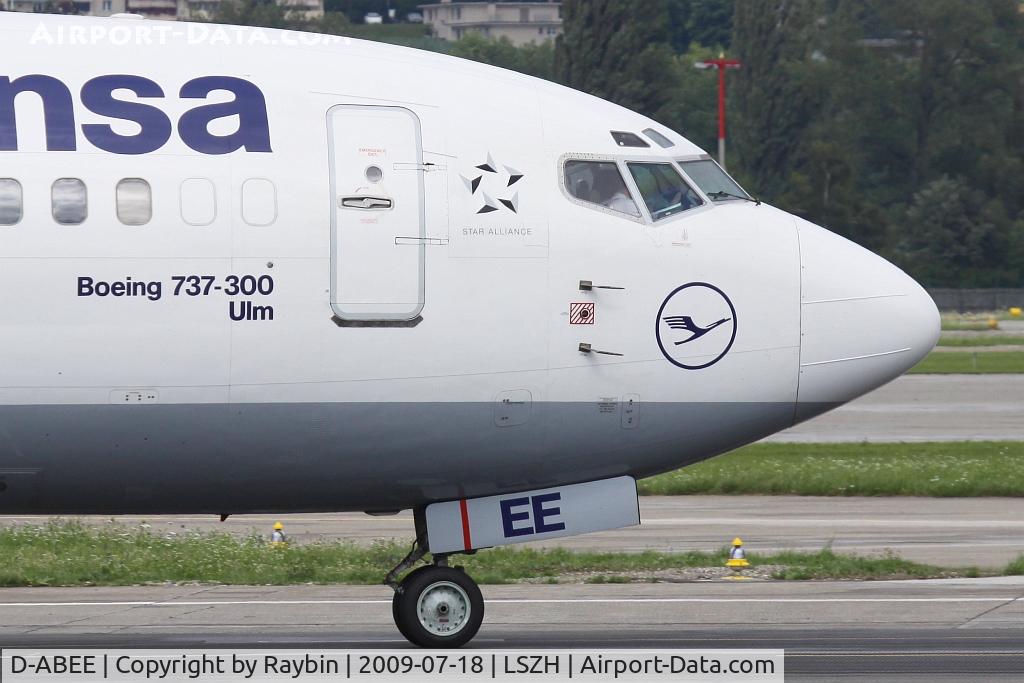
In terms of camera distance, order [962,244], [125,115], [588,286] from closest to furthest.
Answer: [125,115] → [588,286] → [962,244]

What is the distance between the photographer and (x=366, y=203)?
1221 cm

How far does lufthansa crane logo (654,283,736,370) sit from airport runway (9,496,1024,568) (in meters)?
7.28

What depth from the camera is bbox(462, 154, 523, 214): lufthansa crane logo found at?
12523mm

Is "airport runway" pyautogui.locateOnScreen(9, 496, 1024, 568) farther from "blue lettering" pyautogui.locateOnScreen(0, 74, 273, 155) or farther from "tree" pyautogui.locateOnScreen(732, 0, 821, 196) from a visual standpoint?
"tree" pyautogui.locateOnScreen(732, 0, 821, 196)

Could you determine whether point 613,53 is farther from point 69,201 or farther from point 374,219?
point 69,201

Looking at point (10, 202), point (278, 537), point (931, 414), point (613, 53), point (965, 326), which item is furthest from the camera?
point (613, 53)

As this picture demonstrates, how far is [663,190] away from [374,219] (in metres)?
2.40

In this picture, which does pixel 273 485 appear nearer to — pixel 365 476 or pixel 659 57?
pixel 365 476

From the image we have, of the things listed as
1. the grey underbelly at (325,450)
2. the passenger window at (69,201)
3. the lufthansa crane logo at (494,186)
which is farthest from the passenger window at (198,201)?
the lufthansa crane logo at (494,186)

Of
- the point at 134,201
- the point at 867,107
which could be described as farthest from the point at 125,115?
the point at 867,107

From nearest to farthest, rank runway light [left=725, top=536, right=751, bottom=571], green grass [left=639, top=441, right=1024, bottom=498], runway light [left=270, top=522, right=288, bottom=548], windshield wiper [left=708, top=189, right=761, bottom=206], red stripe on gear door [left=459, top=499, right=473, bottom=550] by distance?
red stripe on gear door [left=459, top=499, right=473, bottom=550]
windshield wiper [left=708, top=189, right=761, bottom=206]
runway light [left=725, top=536, right=751, bottom=571]
runway light [left=270, top=522, right=288, bottom=548]
green grass [left=639, top=441, right=1024, bottom=498]

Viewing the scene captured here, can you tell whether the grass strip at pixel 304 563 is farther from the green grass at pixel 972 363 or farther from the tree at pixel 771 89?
the tree at pixel 771 89

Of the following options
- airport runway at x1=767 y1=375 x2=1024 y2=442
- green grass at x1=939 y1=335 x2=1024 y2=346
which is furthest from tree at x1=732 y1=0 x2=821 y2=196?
airport runway at x1=767 y1=375 x2=1024 y2=442

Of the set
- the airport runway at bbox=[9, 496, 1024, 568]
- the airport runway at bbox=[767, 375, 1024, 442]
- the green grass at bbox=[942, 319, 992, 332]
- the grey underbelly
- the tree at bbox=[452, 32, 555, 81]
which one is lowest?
the airport runway at bbox=[9, 496, 1024, 568]
